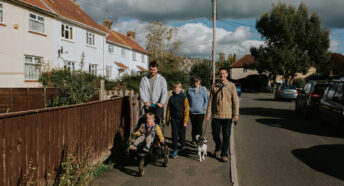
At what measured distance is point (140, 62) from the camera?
42.1 metres

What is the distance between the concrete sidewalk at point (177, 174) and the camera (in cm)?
476

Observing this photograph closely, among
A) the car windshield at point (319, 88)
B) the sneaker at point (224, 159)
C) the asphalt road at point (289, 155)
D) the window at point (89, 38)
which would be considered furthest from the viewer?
the window at point (89, 38)

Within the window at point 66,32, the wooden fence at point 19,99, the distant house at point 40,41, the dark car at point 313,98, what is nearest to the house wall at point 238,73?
the distant house at point 40,41

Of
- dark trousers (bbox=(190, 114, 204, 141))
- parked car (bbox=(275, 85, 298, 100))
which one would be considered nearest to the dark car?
dark trousers (bbox=(190, 114, 204, 141))

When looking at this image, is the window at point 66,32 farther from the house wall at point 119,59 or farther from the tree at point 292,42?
the tree at point 292,42

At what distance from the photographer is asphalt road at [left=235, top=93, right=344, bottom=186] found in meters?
4.95

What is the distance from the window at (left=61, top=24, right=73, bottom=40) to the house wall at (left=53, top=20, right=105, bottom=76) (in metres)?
0.27

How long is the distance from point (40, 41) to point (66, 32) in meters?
3.78

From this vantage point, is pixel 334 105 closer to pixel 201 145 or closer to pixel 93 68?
pixel 201 145

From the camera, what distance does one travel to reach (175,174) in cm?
517

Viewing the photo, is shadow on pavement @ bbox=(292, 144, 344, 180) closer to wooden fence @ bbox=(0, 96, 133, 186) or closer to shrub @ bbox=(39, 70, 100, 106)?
wooden fence @ bbox=(0, 96, 133, 186)

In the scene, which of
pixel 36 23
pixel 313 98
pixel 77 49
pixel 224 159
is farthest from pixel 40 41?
pixel 224 159

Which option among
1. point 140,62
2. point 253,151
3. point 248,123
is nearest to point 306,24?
point 140,62

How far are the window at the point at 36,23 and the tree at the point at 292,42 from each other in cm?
3258
